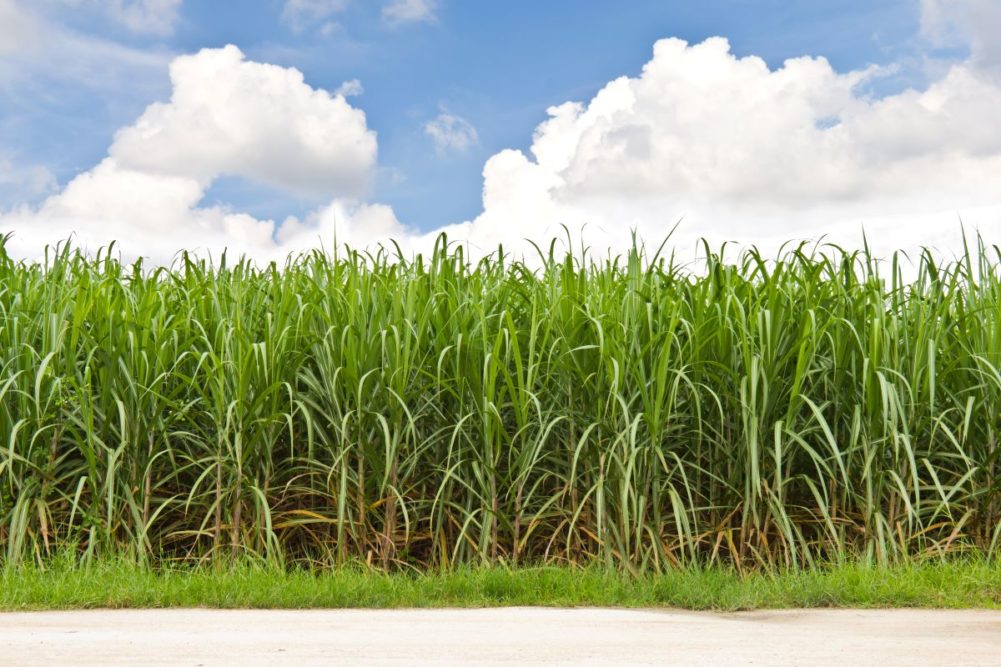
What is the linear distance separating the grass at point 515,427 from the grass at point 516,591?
0.29m

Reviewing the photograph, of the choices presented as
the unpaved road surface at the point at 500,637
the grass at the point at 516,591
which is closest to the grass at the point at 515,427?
the grass at the point at 516,591

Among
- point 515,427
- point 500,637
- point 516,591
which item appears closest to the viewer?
point 500,637

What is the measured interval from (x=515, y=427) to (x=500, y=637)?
1649 millimetres

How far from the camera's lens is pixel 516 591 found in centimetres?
363

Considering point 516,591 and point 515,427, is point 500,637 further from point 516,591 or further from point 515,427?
point 515,427

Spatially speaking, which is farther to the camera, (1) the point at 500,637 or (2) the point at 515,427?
(2) the point at 515,427

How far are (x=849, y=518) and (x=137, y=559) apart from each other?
3.31m

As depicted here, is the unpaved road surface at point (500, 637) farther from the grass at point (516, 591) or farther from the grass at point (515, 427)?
the grass at point (515, 427)

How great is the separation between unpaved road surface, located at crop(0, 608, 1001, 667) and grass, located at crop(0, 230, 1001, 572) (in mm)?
694

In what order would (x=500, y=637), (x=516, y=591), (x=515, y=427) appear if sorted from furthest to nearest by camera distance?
1. (x=515, y=427)
2. (x=516, y=591)
3. (x=500, y=637)

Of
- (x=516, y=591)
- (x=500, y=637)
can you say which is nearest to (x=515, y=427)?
(x=516, y=591)

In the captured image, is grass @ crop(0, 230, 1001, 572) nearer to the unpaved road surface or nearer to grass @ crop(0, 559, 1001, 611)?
grass @ crop(0, 559, 1001, 611)

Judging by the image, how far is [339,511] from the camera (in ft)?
13.3

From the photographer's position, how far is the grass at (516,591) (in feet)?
11.7
